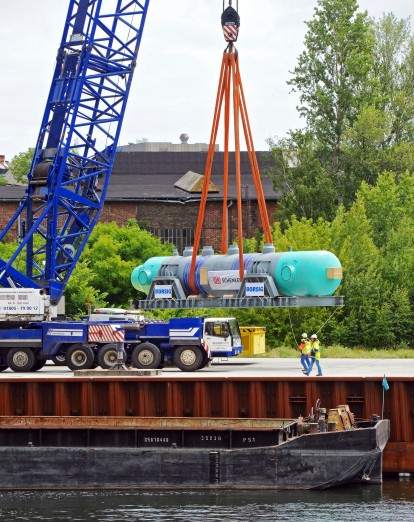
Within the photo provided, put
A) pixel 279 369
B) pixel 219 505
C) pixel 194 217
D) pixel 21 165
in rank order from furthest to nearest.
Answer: pixel 21 165 < pixel 194 217 < pixel 279 369 < pixel 219 505

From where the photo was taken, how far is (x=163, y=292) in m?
47.7

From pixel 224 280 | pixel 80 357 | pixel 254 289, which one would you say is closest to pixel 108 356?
pixel 80 357

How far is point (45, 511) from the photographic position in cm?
2947

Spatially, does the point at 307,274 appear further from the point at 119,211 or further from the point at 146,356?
the point at 119,211

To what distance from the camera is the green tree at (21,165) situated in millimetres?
151000

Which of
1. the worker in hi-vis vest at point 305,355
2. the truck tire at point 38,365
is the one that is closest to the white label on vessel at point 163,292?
the truck tire at point 38,365

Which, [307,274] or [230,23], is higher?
[230,23]

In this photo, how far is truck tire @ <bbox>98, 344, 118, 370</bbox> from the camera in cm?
4533

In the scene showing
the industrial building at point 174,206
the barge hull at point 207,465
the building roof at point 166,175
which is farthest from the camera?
the building roof at point 166,175

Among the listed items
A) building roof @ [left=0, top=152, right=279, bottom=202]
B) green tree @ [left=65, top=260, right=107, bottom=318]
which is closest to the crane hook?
green tree @ [left=65, top=260, right=107, bottom=318]

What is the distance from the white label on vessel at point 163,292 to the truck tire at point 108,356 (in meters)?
3.16

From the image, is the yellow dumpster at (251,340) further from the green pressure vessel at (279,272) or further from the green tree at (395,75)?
the green tree at (395,75)

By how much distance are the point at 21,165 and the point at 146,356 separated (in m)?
114

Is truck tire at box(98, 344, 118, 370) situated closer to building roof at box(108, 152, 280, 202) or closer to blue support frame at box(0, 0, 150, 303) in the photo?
blue support frame at box(0, 0, 150, 303)
